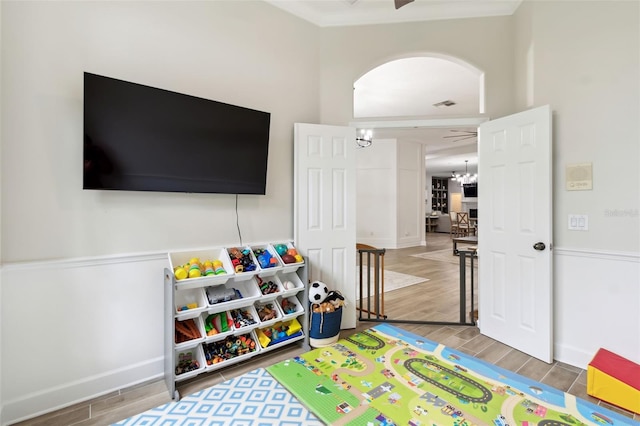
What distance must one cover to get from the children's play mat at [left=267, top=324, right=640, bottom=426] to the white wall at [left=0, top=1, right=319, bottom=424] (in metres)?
1.23

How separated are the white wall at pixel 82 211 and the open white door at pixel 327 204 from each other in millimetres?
638

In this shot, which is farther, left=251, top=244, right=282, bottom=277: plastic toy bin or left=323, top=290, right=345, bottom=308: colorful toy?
left=323, top=290, right=345, bottom=308: colorful toy

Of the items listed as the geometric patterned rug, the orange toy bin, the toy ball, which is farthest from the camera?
the toy ball

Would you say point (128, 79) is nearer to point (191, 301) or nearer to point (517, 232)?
point (191, 301)

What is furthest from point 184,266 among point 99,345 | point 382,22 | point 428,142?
point 428,142

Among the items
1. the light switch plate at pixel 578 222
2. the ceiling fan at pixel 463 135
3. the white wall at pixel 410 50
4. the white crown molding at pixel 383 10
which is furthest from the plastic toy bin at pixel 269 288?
the ceiling fan at pixel 463 135

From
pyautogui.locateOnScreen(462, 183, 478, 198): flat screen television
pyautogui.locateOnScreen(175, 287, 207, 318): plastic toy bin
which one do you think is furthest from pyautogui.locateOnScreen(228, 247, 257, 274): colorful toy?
pyautogui.locateOnScreen(462, 183, 478, 198): flat screen television

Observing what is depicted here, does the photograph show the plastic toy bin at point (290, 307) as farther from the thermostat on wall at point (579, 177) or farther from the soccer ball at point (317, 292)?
the thermostat on wall at point (579, 177)

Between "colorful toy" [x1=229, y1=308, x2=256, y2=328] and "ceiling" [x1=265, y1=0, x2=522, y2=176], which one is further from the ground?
"ceiling" [x1=265, y1=0, x2=522, y2=176]

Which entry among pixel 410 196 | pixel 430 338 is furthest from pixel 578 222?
pixel 410 196

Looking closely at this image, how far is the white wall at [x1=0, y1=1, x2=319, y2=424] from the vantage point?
1.87m

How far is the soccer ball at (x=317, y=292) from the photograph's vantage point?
9.02 feet

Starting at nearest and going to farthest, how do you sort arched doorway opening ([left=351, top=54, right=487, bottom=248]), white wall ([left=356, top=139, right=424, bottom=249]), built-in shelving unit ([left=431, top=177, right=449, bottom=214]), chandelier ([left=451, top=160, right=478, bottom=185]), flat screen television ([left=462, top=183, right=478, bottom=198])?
arched doorway opening ([left=351, top=54, right=487, bottom=248]) → white wall ([left=356, top=139, right=424, bottom=249]) → chandelier ([left=451, top=160, right=478, bottom=185]) → flat screen television ([left=462, top=183, right=478, bottom=198]) → built-in shelving unit ([left=431, top=177, right=449, bottom=214])

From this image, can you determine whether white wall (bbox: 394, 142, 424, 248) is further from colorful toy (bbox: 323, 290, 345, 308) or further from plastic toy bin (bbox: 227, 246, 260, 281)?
plastic toy bin (bbox: 227, 246, 260, 281)
